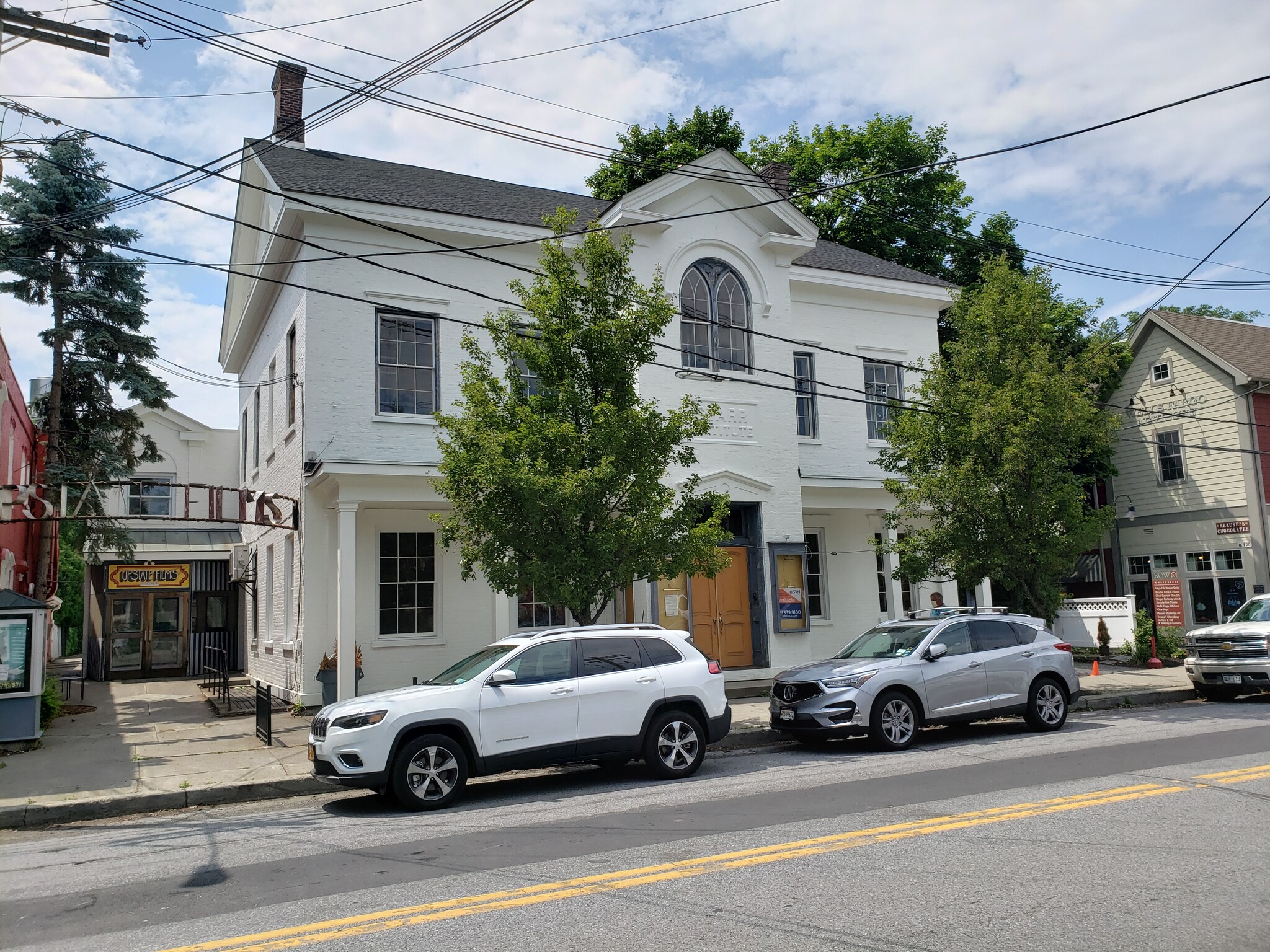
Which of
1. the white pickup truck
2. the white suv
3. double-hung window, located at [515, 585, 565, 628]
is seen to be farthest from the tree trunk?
the white pickup truck

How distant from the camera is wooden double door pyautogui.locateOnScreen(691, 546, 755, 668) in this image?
1795 cm

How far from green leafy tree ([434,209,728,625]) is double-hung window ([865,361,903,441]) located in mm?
8801

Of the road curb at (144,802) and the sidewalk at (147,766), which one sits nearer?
the road curb at (144,802)

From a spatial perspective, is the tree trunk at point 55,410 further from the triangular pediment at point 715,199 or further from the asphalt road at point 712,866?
the asphalt road at point 712,866

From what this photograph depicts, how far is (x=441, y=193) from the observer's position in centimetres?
1864

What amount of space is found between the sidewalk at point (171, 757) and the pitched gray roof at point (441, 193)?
8512mm

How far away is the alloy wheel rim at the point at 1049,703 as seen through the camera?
12836mm

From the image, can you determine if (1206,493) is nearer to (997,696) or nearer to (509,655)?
(997,696)

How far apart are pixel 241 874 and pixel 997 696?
9.45 metres

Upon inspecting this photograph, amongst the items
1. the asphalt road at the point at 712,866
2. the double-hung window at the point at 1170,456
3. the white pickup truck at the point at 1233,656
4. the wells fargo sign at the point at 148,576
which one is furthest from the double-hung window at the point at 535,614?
the double-hung window at the point at 1170,456

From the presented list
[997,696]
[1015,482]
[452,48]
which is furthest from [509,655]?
[1015,482]

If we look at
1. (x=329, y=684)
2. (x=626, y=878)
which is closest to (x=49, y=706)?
(x=329, y=684)

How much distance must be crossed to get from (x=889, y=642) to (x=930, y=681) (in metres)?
0.87

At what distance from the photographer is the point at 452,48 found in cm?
1246
